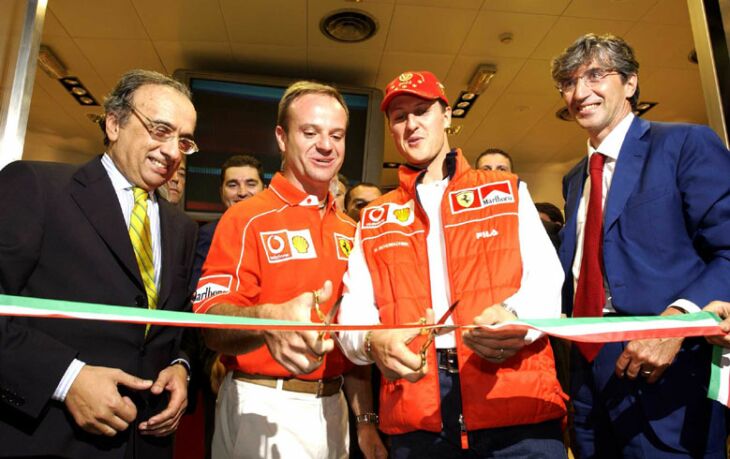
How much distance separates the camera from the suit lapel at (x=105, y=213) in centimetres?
148

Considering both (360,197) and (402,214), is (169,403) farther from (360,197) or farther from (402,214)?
(360,197)

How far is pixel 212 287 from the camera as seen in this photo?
1628 millimetres

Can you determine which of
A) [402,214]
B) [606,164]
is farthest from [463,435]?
[606,164]

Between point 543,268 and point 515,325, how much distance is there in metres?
0.29

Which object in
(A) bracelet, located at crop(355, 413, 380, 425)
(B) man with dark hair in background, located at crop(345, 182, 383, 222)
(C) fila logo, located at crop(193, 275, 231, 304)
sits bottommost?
(A) bracelet, located at crop(355, 413, 380, 425)

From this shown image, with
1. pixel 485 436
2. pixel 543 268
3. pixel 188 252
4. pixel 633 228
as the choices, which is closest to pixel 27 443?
pixel 188 252

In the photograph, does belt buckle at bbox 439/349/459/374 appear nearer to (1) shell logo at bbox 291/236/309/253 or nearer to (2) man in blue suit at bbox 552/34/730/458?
(2) man in blue suit at bbox 552/34/730/458

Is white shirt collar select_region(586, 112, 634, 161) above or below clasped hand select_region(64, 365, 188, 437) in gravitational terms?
above

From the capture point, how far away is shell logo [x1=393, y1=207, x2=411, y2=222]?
162 centimetres

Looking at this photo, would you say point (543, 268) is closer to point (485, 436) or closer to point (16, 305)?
point (485, 436)

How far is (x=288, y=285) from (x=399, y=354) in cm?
58

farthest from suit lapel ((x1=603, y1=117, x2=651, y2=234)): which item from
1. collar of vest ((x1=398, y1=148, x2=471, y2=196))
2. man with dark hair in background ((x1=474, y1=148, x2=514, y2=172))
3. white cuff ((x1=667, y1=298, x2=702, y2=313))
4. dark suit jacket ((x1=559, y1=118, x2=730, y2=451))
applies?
man with dark hair in background ((x1=474, y1=148, x2=514, y2=172))

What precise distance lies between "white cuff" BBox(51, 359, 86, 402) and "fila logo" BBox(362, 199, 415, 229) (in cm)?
89

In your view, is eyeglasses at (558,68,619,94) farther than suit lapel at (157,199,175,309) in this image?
Yes
